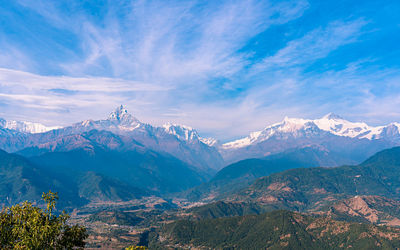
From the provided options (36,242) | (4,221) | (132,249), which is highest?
(4,221)

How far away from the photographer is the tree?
62.6m

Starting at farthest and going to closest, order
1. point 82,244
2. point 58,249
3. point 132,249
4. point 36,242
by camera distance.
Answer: point 82,244
point 58,249
point 36,242
point 132,249

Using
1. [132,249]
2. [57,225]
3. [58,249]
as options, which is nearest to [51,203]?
[57,225]

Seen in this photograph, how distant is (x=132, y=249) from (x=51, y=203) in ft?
77.5

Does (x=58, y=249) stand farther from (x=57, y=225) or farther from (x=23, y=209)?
(x=23, y=209)

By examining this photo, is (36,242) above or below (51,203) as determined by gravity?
below

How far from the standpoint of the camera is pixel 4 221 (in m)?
66.9

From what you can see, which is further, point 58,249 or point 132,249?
point 58,249

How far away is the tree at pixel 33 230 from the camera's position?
62.6m

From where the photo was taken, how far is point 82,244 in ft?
232

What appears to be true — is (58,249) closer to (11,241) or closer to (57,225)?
(57,225)

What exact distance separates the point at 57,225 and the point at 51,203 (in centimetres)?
526

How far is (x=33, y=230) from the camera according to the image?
63.6m

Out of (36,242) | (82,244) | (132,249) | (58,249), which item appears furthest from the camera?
(82,244)
